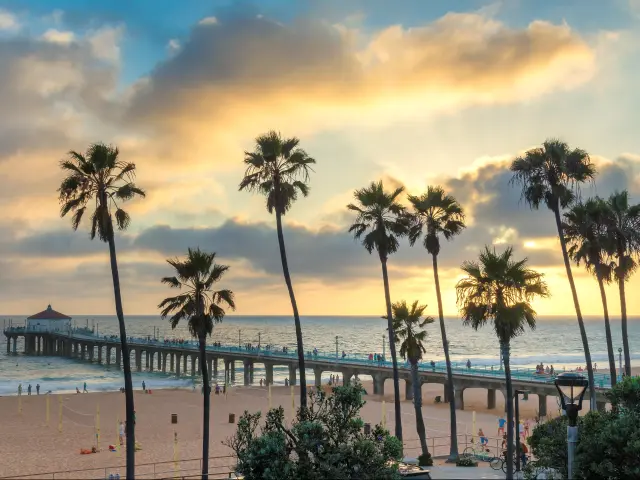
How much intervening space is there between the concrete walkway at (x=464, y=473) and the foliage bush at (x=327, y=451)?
8.08 m

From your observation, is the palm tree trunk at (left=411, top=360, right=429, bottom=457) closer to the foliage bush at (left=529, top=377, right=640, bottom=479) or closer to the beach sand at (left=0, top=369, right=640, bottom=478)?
the beach sand at (left=0, top=369, right=640, bottom=478)

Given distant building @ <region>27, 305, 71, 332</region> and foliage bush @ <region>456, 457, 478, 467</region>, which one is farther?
distant building @ <region>27, 305, 71, 332</region>

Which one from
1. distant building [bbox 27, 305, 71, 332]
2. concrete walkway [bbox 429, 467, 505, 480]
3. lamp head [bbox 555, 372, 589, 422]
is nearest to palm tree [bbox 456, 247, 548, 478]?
concrete walkway [bbox 429, 467, 505, 480]

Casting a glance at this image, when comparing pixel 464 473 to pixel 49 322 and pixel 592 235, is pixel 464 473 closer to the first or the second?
pixel 592 235

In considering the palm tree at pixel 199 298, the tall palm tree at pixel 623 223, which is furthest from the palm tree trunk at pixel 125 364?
the tall palm tree at pixel 623 223

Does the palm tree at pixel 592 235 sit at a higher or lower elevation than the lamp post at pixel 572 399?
higher

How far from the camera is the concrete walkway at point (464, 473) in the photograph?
73.6ft

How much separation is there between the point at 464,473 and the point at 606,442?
30.6ft

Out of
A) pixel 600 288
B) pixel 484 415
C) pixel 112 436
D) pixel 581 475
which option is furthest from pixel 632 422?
pixel 484 415

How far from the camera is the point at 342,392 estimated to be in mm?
14289

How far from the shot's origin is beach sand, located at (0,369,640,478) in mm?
37288

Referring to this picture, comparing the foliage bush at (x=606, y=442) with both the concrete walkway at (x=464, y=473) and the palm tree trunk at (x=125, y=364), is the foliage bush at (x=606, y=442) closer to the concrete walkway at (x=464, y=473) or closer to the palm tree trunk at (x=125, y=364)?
the concrete walkway at (x=464, y=473)

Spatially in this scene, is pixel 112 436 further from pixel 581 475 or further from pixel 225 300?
pixel 581 475

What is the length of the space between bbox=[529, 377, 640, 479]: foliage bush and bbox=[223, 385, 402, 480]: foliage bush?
→ 16.8ft
